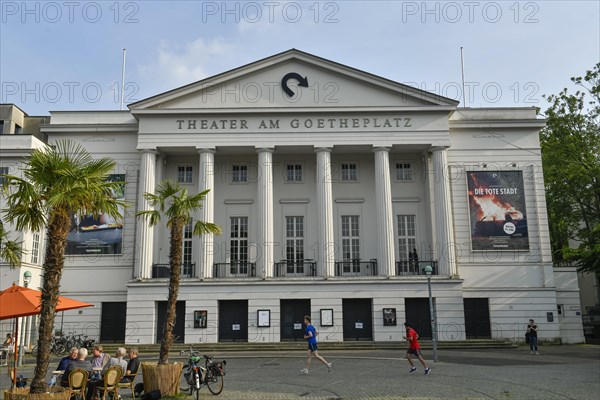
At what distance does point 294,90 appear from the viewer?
3228 centimetres

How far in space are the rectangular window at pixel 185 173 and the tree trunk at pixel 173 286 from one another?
18504mm

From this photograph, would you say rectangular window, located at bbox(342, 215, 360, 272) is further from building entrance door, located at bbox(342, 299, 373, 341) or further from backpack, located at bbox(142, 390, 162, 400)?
backpack, located at bbox(142, 390, 162, 400)

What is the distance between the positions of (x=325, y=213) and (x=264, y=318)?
22.2 feet

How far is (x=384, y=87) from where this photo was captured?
3216 centimetres

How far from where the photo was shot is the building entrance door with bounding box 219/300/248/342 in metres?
30.2

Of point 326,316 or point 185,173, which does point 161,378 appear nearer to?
point 326,316

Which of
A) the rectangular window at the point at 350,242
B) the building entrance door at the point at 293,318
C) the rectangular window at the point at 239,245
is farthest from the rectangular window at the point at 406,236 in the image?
the rectangular window at the point at 239,245

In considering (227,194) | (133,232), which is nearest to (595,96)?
(227,194)

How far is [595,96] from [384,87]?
43.4 ft

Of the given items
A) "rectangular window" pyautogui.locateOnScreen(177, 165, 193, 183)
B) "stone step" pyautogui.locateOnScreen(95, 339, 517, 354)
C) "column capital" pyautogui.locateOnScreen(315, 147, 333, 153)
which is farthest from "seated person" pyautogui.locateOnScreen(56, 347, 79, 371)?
"rectangular window" pyautogui.locateOnScreen(177, 165, 193, 183)

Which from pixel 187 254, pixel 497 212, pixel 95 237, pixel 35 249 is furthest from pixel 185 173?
pixel 497 212

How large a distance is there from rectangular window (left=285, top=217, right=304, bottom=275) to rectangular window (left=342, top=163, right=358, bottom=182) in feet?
12.4

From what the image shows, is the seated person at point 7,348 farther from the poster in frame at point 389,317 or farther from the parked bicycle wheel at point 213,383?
the poster in frame at point 389,317

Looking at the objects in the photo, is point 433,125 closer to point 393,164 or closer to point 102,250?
point 393,164
